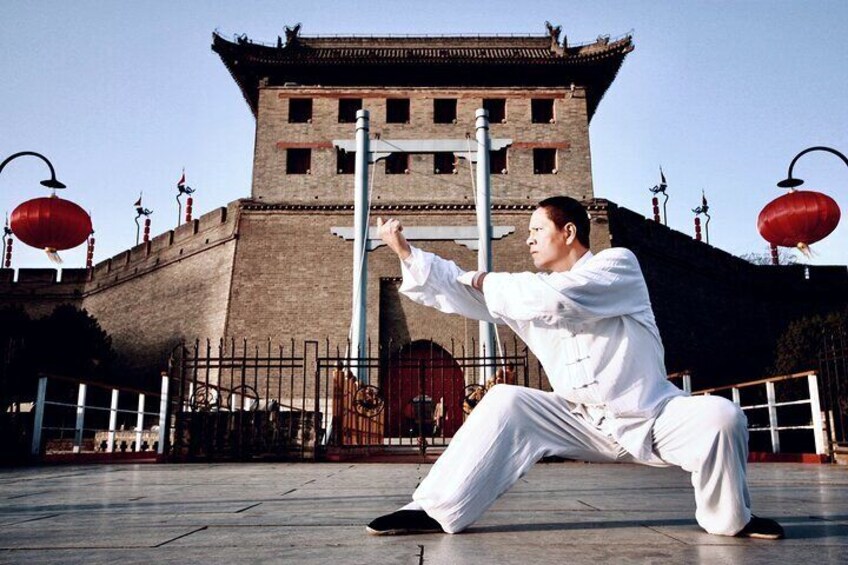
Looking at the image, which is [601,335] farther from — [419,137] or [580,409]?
[419,137]

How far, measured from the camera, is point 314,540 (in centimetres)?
184

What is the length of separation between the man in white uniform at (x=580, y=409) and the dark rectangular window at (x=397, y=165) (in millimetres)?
16337

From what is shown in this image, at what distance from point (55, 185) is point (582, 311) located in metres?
6.41

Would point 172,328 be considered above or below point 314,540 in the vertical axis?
above

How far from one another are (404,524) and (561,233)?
0.99 m

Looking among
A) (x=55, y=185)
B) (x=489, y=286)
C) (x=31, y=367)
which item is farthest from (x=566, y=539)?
Answer: (x=31, y=367)

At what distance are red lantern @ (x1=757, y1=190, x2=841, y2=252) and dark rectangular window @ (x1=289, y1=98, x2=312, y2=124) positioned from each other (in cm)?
1347

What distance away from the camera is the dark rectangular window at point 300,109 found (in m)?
18.8

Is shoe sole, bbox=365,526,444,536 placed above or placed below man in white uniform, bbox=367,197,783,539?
below

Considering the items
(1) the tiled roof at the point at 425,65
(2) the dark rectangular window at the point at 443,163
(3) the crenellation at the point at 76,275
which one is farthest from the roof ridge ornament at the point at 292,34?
(3) the crenellation at the point at 76,275

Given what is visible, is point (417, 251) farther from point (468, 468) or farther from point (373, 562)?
point (373, 562)

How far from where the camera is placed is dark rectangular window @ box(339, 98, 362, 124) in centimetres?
1878

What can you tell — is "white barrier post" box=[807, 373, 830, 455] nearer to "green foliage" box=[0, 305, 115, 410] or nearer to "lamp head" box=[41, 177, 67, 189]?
"lamp head" box=[41, 177, 67, 189]

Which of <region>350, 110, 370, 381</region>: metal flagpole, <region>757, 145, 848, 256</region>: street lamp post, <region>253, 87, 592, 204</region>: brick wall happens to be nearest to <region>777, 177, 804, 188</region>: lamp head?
<region>757, 145, 848, 256</region>: street lamp post
